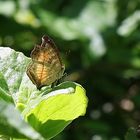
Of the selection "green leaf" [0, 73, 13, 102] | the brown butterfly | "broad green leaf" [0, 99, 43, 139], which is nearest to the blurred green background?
the brown butterfly

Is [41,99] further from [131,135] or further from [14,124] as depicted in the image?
[131,135]

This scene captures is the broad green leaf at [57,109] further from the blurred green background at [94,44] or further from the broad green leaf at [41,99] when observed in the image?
the blurred green background at [94,44]

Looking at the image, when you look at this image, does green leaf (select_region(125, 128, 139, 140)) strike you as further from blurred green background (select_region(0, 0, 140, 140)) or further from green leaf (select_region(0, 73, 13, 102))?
blurred green background (select_region(0, 0, 140, 140))

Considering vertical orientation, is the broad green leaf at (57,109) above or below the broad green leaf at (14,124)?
below

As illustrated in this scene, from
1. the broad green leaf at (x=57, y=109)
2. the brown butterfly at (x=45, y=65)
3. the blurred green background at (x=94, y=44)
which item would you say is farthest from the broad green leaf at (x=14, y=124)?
the blurred green background at (x=94, y=44)

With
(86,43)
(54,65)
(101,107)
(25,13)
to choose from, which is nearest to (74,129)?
(101,107)
